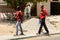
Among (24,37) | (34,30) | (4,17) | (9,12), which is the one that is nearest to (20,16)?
(24,37)

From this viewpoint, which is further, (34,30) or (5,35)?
(34,30)

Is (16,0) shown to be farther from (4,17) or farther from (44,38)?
(44,38)

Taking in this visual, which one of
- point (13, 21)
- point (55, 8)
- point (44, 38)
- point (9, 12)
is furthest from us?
point (55, 8)

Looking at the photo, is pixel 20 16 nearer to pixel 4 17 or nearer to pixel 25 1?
pixel 25 1

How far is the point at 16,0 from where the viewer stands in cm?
2136

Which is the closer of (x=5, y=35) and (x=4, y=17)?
(x=5, y=35)

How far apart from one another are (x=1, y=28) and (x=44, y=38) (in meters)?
4.44

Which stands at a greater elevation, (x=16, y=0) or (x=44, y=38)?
(x=16, y=0)

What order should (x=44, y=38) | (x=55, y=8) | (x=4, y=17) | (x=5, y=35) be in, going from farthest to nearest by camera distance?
(x=55, y=8)
(x=4, y=17)
(x=5, y=35)
(x=44, y=38)

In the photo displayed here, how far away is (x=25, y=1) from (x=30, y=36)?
740cm

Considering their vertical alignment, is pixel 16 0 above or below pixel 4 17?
above

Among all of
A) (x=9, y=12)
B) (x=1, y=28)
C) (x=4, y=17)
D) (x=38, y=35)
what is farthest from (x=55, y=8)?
(x=38, y=35)

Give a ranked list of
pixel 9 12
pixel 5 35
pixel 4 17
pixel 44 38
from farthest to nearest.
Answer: pixel 9 12 → pixel 4 17 → pixel 5 35 → pixel 44 38

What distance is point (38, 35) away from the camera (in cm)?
1493
